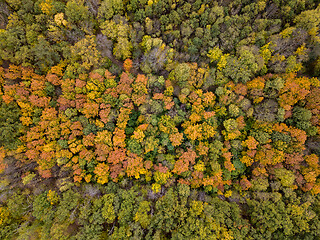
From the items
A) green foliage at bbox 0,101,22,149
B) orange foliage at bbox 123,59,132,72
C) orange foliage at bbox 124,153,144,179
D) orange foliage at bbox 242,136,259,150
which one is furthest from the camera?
orange foliage at bbox 123,59,132,72

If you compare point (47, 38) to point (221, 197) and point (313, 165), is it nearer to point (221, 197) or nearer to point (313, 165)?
point (221, 197)

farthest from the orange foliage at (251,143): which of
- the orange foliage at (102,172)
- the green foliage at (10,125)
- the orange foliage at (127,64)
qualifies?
the green foliage at (10,125)

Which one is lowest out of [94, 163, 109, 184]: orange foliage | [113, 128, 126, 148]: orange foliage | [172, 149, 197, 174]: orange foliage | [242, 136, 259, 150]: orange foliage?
[94, 163, 109, 184]: orange foliage

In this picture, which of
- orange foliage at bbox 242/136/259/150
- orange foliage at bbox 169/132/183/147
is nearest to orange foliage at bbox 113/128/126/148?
orange foliage at bbox 169/132/183/147

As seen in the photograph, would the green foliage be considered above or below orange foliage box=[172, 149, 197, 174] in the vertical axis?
above

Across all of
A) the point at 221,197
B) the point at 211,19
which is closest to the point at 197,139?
the point at 221,197

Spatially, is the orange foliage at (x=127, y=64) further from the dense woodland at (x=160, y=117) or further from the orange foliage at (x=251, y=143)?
the orange foliage at (x=251, y=143)

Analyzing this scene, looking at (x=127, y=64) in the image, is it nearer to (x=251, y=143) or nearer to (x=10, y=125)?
(x=10, y=125)

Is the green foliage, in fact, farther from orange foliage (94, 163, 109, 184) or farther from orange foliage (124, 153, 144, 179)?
orange foliage (124, 153, 144, 179)
